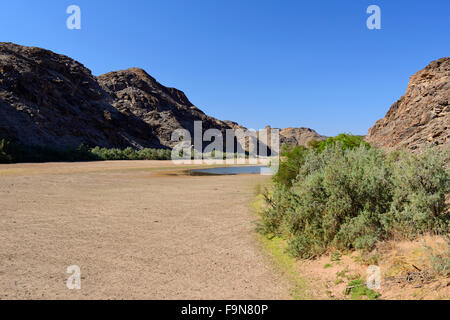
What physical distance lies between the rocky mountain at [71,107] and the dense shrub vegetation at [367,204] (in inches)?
1698

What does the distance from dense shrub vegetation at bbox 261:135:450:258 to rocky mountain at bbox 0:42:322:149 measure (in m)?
43.1

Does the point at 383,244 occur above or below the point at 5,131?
below

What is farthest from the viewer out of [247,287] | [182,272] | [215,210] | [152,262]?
[215,210]

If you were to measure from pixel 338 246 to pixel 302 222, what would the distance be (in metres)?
0.91

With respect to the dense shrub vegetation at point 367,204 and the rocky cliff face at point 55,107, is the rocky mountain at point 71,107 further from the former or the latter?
the dense shrub vegetation at point 367,204

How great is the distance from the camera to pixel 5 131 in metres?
38.7

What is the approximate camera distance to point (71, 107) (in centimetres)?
5684

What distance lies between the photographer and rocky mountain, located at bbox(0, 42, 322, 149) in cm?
4472

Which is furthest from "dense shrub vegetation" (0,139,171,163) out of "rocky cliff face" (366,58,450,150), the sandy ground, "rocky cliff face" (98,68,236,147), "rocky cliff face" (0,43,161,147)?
"rocky cliff face" (366,58,450,150)

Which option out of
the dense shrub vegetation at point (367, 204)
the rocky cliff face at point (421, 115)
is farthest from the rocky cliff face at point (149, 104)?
the dense shrub vegetation at point (367, 204)

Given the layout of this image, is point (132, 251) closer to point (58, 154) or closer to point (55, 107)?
point (58, 154)
